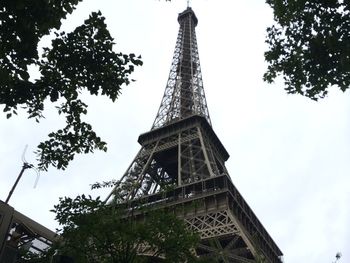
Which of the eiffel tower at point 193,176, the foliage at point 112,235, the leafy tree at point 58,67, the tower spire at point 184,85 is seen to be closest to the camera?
the leafy tree at point 58,67

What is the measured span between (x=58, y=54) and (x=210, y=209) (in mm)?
25462

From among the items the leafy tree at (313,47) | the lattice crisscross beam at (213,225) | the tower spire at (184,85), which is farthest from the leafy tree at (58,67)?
the tower spire at (184,85)

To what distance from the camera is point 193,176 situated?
1610 inches

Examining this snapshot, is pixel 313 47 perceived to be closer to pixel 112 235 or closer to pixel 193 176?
pixel 112 235

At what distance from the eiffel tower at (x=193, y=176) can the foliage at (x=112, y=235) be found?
142cm

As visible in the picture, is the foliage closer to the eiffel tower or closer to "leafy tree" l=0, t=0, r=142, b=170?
the eiffel tower

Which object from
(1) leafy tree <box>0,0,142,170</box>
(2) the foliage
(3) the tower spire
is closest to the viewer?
(1) leafy tree <box>0,0,142,170</box>

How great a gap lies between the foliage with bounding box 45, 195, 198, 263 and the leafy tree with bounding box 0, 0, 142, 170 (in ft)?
16.4

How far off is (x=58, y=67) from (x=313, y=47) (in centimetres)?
677

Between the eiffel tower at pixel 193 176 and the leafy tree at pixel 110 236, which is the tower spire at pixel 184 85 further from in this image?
the leafy tree at pixel 110 236

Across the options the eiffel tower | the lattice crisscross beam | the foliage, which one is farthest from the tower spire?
the foliage

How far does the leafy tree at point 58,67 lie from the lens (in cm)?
910

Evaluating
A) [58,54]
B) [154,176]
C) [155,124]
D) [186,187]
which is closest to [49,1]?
[58,54]

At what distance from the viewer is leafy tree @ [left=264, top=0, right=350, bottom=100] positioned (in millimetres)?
11102
